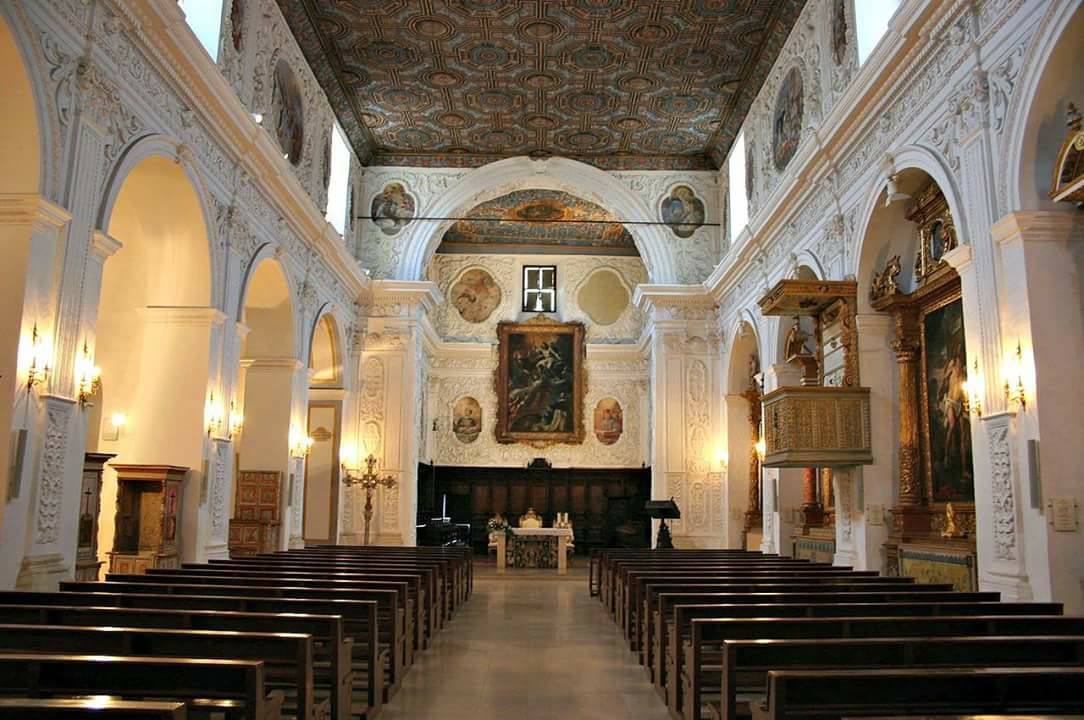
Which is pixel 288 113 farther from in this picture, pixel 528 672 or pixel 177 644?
pixel 177 644

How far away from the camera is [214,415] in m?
12.0

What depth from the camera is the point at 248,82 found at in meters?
13.0

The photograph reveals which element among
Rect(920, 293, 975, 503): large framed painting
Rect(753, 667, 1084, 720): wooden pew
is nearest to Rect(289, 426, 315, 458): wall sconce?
Rect(920, 293, 975, 503): large framed painting

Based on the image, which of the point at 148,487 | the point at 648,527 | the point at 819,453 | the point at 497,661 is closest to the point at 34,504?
the point at 148,487

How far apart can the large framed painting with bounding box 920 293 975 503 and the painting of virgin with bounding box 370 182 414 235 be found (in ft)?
42.3

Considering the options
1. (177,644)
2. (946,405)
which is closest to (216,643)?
(177,644)

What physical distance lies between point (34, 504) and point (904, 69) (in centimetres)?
987

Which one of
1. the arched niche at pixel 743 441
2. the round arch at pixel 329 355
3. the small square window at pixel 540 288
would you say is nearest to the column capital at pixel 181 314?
the round arch at pixel 329 355

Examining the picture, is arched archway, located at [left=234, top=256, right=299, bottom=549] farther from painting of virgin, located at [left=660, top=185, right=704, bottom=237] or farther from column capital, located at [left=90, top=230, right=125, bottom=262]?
painting of virgin, located at [left=660, top=185, right=704, bottom=237]

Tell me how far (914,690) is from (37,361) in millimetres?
7111

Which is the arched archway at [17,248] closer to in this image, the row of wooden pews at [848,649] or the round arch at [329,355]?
the row of wooden pews at [848,649]

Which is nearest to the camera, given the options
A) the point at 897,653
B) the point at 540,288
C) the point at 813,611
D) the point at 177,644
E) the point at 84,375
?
the point at 177,644

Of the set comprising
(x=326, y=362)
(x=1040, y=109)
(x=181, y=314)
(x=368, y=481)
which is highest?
(x=1040, y=109)

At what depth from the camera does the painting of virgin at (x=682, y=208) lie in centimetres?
2119
